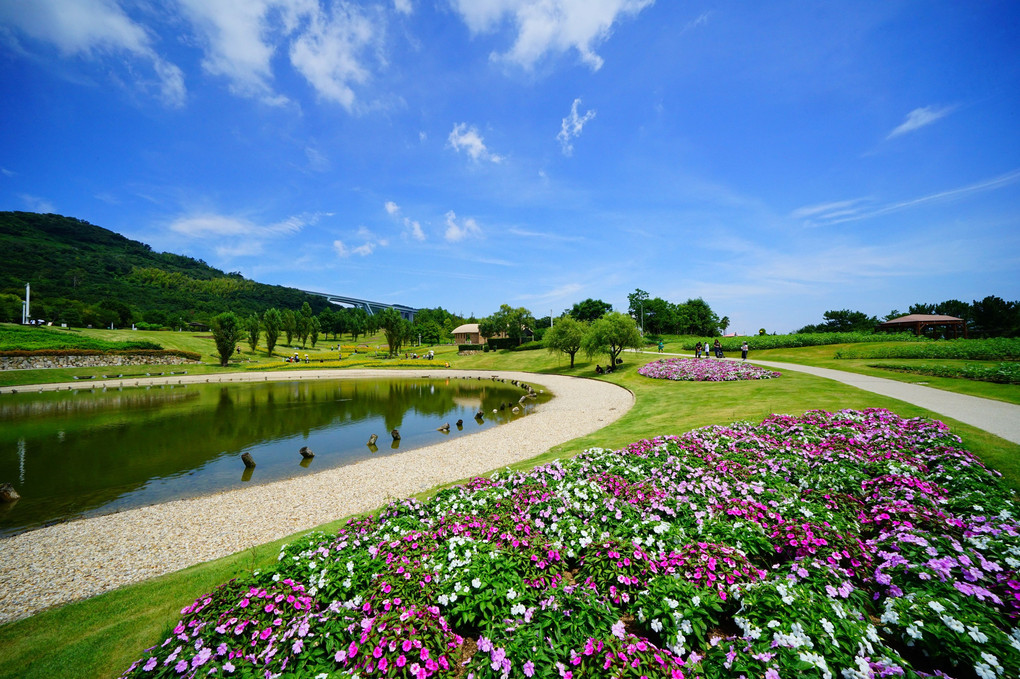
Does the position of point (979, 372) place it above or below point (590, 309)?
below

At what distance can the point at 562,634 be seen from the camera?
12.6ft

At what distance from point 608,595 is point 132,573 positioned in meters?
9.81

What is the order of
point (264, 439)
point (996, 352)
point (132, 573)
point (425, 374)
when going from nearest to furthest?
1. point (132, 573)
2. point (264, 439)
3. point (996, 352)
4. point (425, 374)

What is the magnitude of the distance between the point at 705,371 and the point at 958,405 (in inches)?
571

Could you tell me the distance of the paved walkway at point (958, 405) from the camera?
9834mm

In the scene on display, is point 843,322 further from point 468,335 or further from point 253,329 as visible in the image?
point 253,329

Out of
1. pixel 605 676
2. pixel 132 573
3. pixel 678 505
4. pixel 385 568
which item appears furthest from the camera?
pixel 132 573

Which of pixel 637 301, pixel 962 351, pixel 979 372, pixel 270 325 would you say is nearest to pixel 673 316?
pixel 637 301

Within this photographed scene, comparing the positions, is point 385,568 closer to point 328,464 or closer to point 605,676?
point 605,676

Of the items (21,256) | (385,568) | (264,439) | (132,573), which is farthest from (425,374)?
(21,256)

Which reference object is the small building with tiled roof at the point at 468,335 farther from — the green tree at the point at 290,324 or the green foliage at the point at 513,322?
the green tree at the point at 290,324

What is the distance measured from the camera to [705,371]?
27.0 m

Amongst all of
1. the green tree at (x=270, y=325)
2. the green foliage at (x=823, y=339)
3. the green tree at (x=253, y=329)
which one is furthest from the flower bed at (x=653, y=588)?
the green tree at (x=253, y=329)

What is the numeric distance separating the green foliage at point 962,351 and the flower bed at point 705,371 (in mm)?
11135
